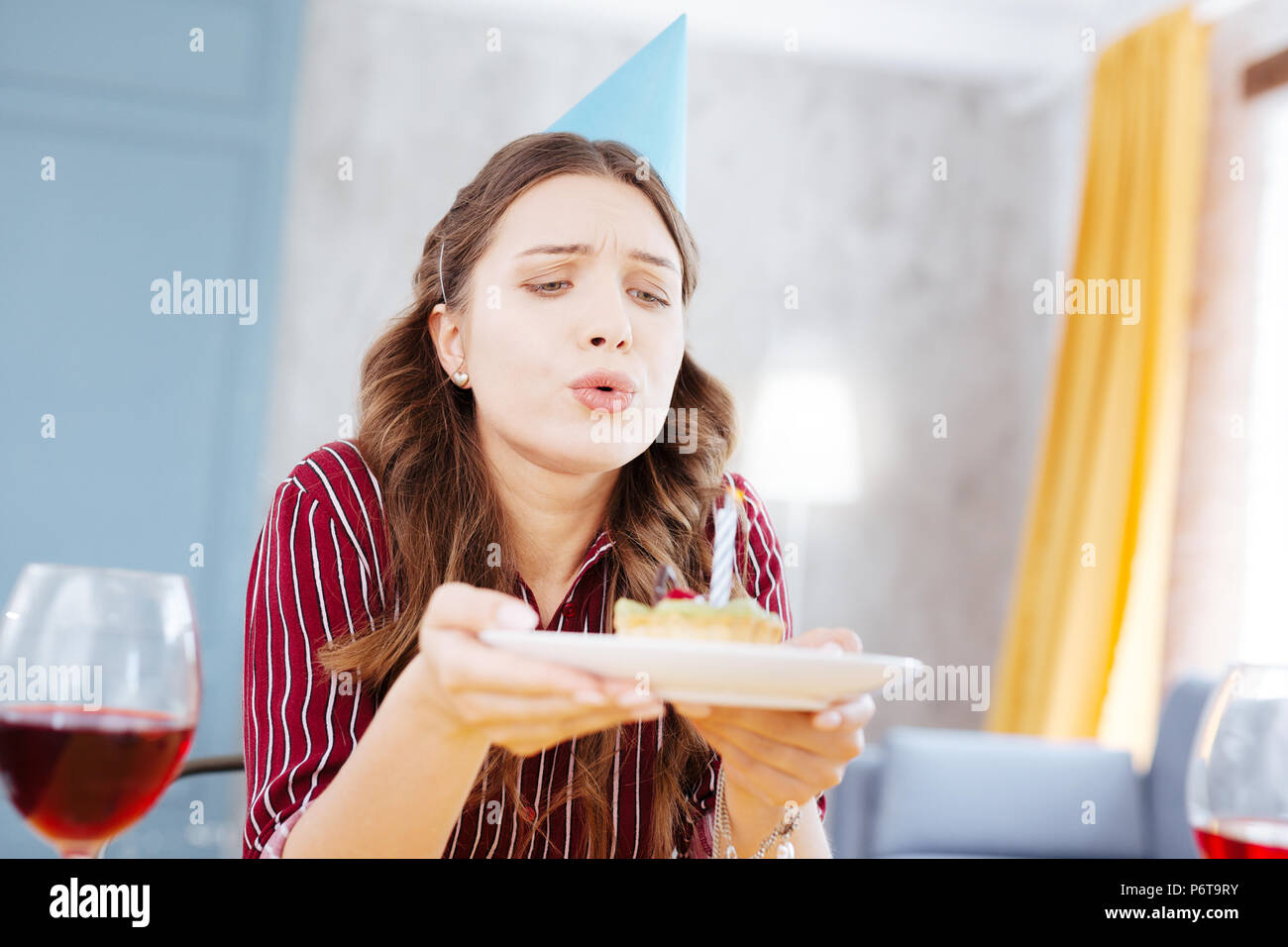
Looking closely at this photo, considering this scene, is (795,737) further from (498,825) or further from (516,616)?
(498,825)

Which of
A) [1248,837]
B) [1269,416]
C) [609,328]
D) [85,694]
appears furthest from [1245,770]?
[1269,416]

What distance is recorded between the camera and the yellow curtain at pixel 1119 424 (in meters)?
3.51

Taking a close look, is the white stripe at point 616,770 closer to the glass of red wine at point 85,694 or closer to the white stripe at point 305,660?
the white stripe at point 305,660

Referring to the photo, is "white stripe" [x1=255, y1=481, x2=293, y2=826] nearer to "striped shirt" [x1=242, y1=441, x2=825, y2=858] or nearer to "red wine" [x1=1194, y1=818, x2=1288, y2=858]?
"striped shirt" [x1=242, y1=441, x2=825, y2=858]

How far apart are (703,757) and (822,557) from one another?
3032mm

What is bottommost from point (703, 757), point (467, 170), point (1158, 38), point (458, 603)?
point (703, 757)

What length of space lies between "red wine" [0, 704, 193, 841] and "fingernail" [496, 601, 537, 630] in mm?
178

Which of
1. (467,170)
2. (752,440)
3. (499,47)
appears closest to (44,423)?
(467,170)

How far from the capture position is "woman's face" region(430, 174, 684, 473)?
3.49 feet

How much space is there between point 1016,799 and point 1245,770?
253 centimetres

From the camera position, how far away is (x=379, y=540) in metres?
1.17

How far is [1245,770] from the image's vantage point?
1.69 ft

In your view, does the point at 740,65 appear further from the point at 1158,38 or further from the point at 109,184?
the point at 109,184
